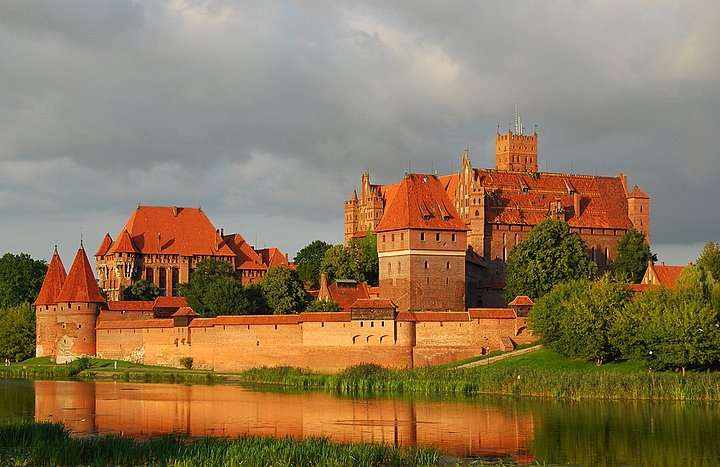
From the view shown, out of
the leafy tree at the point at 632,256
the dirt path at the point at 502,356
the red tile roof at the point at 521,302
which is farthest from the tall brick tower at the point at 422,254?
the leafy tree at the point at 632,256

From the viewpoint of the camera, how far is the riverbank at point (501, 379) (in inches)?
1649

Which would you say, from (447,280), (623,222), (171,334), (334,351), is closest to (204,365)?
(171,334)

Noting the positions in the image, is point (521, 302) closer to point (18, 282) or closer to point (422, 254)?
point (422, 254)

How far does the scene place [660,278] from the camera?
68062 mm

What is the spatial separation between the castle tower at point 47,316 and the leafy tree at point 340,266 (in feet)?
49.3

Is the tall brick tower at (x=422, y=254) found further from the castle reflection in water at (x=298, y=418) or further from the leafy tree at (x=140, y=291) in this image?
the leafy tree at (x=140, y=291)

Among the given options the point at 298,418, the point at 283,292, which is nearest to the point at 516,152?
the point at 283,292

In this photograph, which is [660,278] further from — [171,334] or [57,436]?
[57,436]

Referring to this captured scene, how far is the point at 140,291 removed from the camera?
82.8 meters

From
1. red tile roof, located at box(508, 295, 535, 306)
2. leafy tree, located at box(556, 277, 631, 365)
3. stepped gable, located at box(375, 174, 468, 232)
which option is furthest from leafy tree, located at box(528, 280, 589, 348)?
stepped gable, located at box(375, 174, 468, 232)

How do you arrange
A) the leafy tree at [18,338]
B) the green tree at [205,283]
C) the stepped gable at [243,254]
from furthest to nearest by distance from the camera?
the stepped gable at [243,254]
the leafy tree at [18,338]
the green tree at [205,283]

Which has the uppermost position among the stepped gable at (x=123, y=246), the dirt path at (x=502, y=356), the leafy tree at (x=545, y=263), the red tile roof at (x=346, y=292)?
the stepped gable at (x=123, y=246)

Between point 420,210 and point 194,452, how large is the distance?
3658 centimetres

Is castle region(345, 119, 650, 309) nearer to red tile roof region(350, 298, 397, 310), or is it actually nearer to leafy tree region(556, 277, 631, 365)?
red tile roof region(350, 298, 397, 310)
